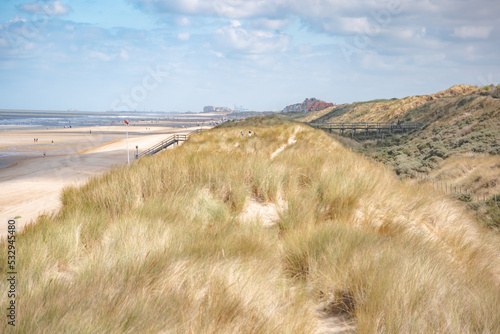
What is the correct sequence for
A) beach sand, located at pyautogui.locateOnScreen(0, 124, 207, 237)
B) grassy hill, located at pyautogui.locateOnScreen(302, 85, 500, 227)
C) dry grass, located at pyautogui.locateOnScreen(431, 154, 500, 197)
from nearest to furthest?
beach sand, located at pyautogui.locateOnScreen(0, 124, 207, 237) → dry grass, located at pyautogui.locateOnScreen(431, 154, 500, 197) → grassy hill, located at pyautogui.locateOnScreen(302, 85, 500, 227)

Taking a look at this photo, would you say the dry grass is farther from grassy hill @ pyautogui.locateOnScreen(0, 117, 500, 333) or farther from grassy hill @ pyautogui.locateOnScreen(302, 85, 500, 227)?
grassy hill @ pyautogui.locateOnScreen(0, 117, 500, 333)

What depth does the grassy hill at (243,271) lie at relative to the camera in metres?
2.56

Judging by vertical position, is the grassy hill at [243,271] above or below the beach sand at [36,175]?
above

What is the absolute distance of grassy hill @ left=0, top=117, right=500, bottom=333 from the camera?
2.56 metres

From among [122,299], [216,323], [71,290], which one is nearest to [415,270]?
[216,323]

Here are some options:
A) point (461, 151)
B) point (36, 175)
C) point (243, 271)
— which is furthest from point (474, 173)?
point (36, 175)

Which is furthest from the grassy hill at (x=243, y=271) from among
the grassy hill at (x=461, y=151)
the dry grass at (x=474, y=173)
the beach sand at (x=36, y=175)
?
the dry grass at (x=474, y=173)

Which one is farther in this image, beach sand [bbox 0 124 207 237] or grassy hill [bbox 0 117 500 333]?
beach sand [bbox 0 124 207 237]

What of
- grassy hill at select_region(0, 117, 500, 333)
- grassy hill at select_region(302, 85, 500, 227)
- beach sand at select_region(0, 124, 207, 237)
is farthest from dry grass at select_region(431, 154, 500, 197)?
beach sand at select_region(0, 124, 207, 237)

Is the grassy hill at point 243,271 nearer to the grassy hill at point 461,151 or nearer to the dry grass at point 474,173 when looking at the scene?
the grassy hill at point 461,151

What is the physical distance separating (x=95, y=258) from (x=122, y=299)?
2.94 ft

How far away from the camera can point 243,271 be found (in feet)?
10.8

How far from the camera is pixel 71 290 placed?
2.69 metres

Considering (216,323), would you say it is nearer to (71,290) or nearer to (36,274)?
(71,290)
